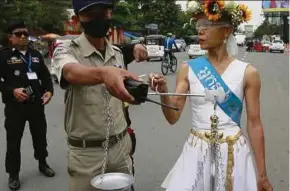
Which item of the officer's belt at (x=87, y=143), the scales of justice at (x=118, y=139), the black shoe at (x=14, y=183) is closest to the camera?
the scales of justice at (x=118, y=139)

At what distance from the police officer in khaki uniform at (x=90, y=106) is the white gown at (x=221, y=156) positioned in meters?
0.38

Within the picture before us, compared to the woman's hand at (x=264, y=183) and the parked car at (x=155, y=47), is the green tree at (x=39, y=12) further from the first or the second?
the woman's hand at (x=264, y=183)

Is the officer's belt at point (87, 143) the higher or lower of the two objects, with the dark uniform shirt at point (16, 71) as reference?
lower

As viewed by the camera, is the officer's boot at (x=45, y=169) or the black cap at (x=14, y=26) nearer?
the black cap at (x=14, y=26)

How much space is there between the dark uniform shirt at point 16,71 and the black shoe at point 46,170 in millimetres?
864

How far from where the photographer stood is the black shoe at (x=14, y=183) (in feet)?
16.0

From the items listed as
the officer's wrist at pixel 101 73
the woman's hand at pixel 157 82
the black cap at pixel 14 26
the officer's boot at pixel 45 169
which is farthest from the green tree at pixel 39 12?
the officer's wrist at pixel 101 73

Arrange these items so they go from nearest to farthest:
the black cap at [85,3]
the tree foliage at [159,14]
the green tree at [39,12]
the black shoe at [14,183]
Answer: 1. the black cap at [85,3]
2. the black shoe at [14,183]
3. the green tree at [39,12]
4. the tree foliage at [159,14]

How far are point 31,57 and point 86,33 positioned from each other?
302 cm

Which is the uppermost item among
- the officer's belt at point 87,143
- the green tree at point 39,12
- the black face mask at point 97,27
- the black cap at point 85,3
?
the green tree at point 39,12

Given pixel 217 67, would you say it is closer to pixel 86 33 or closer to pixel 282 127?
pixel 86 33

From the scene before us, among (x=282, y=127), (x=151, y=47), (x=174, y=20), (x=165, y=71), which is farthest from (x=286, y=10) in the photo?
(x=282, y=127)

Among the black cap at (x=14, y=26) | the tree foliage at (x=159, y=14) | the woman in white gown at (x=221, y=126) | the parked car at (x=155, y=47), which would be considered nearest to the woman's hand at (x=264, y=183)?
the woman in white gown at (x=221, y=126)

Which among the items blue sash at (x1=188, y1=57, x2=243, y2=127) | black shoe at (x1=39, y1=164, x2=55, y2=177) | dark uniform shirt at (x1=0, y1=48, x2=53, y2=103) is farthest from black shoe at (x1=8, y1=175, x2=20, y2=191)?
blue sash at (x1=188, y1=57, x2=243, y2=127)
